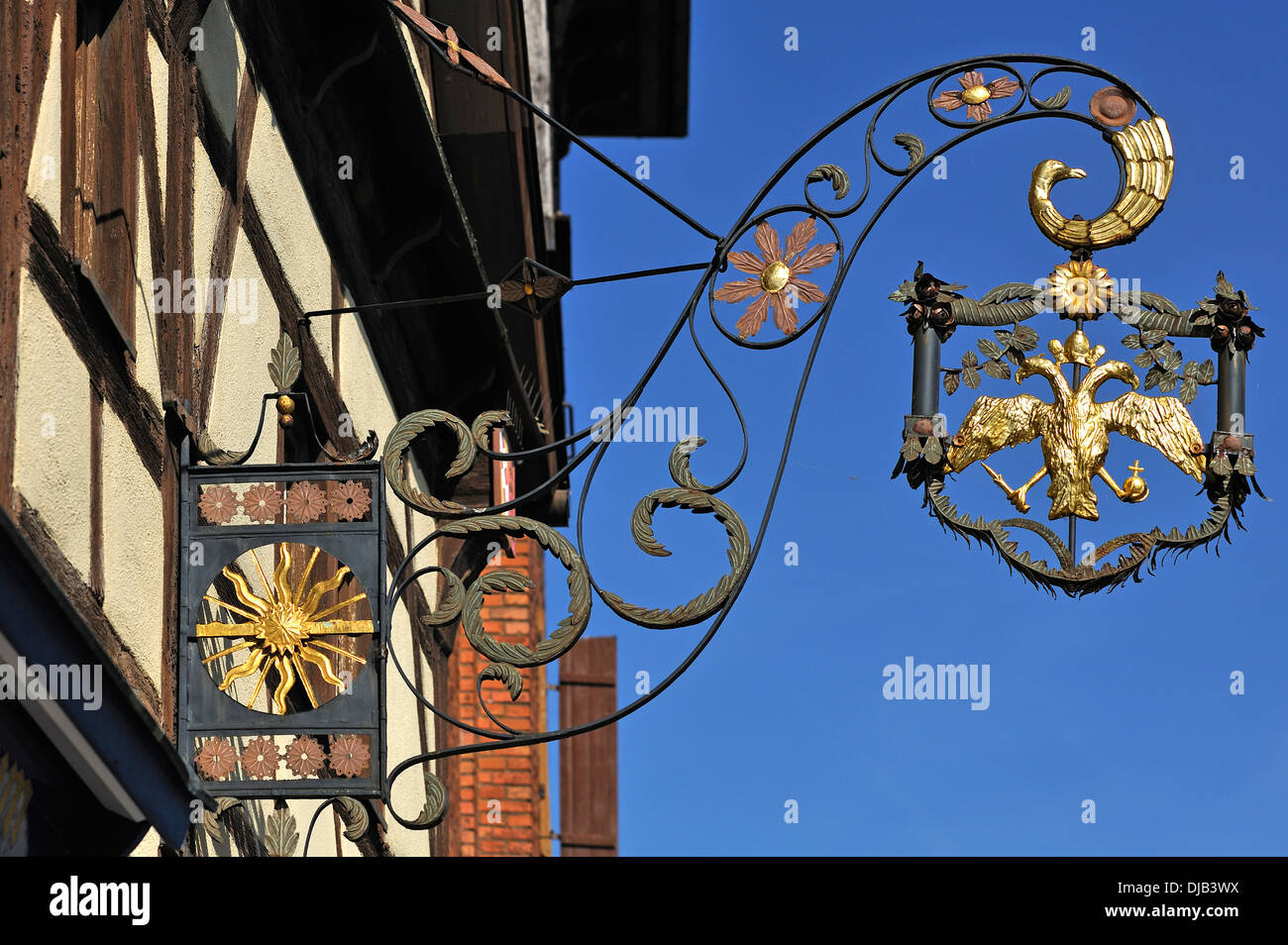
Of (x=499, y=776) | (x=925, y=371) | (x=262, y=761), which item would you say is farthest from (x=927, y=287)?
(x=499, y=776)

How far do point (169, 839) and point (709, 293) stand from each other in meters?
2.26

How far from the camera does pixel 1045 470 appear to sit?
5930 mm

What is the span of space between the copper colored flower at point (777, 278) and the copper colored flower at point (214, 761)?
192 cm

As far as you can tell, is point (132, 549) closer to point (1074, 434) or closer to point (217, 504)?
point (217, 504)

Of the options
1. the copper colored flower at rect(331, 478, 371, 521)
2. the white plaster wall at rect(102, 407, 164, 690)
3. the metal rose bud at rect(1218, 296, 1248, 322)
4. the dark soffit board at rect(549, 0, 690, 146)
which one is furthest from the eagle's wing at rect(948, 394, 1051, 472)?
the dark soffit board at rect(549, 0, 690, 146)

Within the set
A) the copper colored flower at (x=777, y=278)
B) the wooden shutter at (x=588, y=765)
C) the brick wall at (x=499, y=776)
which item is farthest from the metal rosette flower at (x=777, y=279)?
the wooden shutter at (x=588, y=765)

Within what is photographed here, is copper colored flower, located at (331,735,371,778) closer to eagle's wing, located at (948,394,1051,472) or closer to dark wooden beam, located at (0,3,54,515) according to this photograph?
dark wooden beam, located at (0,3,54,515)

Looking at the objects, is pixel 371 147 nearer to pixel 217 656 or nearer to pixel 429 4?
pixel 429 4

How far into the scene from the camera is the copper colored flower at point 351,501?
6.08 m

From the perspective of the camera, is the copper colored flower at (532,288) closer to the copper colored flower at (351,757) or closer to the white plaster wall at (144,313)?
the white plaster wall at (144,313)

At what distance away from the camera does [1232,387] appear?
599 cm

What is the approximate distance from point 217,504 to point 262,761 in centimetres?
79

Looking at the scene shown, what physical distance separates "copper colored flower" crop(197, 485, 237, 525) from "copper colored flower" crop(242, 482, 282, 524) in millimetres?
50
